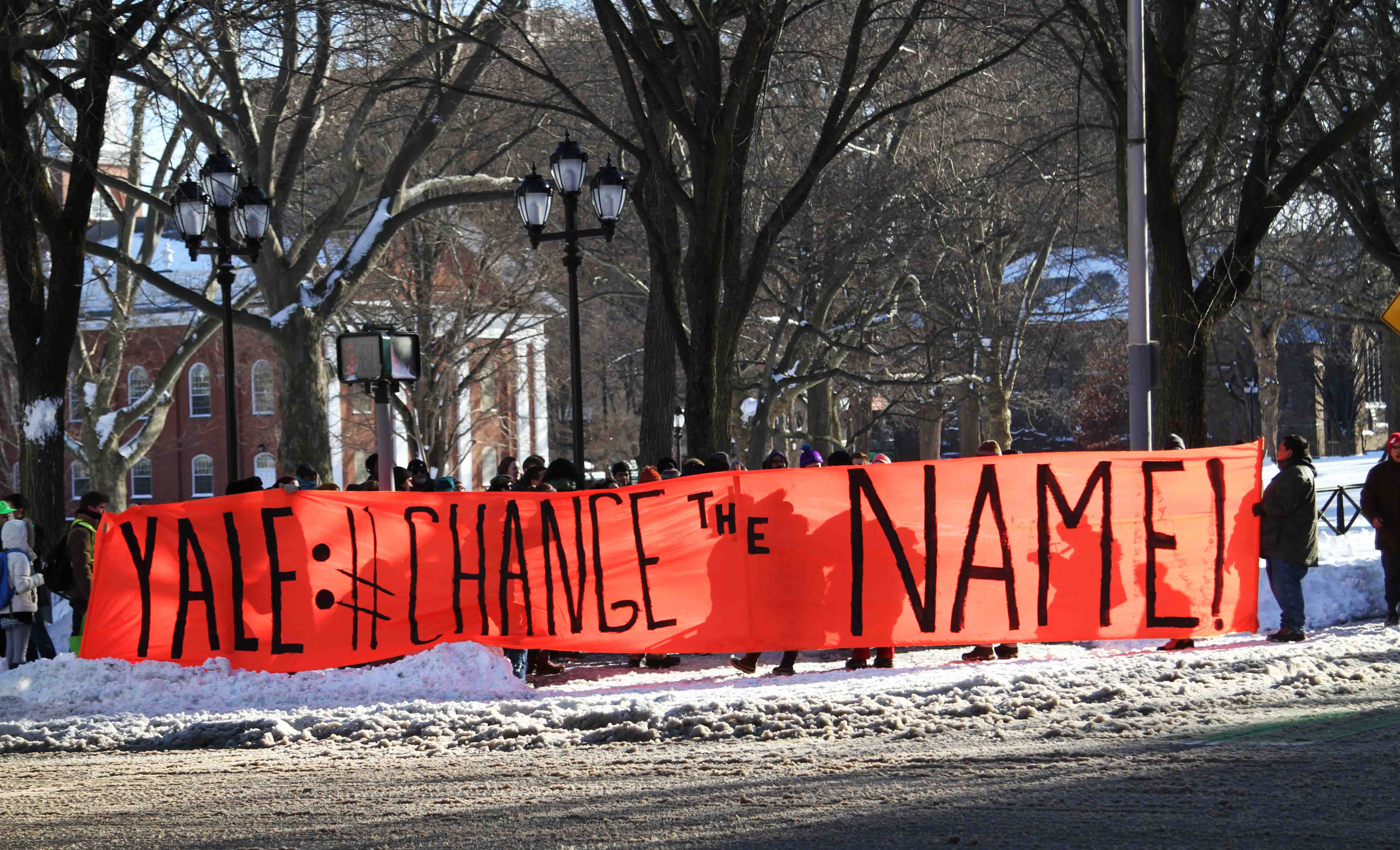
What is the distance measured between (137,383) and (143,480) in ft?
13.8

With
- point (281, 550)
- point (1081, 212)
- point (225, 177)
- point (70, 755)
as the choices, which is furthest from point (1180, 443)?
point (1081, 212)

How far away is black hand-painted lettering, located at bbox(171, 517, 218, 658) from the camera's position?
1081 cm

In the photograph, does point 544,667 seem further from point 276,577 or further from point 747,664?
point 276,577

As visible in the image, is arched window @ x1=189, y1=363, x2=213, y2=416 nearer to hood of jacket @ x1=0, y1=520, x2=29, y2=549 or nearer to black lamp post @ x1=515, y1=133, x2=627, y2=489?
black lamp post @ x1=515, y1=133, x2=627, y2=489

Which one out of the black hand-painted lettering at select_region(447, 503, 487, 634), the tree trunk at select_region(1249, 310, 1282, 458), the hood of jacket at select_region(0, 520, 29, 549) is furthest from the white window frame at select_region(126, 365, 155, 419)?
the black hand-painted lettering at select_region(447, 503, 487, 634)

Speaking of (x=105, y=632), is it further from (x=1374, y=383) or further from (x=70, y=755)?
(x=1374, y=383)

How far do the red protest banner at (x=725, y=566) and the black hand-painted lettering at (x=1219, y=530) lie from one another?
12 millimetres

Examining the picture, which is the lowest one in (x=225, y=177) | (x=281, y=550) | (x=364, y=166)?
(x=281, y=550)

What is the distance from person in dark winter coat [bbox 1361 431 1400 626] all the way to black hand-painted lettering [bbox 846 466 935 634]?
462 cm

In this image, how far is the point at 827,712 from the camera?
836 centimetres

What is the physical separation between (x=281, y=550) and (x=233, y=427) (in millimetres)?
4151

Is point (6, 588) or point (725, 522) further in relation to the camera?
point (6, 588)

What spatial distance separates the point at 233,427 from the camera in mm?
14578

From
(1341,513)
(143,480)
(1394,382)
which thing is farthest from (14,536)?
(143,480)
